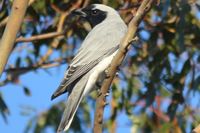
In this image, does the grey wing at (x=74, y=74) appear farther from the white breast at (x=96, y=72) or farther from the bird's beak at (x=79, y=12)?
the bird's beak at (x=79, y=12)

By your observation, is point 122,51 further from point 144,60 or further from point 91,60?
point 144,60

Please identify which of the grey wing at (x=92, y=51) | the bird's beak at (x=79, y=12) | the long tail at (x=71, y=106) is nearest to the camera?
the long tail at (x=71, y=106)

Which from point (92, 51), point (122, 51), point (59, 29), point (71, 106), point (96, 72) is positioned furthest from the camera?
point (59, 29)

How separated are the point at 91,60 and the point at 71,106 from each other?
0.50 metres

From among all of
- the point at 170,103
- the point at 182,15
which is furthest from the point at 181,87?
the point at 182,15

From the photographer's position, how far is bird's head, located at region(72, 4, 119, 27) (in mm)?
4676

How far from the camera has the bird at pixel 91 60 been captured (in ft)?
12.1

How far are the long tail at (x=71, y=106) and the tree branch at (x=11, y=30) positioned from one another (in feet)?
2.09

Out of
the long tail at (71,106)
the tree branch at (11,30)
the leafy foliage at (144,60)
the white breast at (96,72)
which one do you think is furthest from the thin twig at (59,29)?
the tree branch at (11,30)

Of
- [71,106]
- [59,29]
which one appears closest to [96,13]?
[59,29]

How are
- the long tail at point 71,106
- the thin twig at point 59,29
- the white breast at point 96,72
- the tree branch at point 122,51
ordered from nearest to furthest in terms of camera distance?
the tree branch at point 122,51
the long tail at point 71,106
the white breast at point 96,72
the thin twig at point 59,29

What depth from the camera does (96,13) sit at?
4.71 m

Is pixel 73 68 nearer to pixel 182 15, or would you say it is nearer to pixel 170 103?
pixel 182 15

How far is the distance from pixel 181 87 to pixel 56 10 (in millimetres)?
1083
